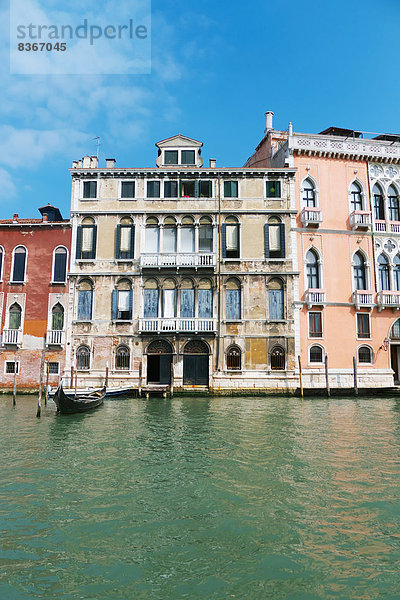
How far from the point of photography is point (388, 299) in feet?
64.4

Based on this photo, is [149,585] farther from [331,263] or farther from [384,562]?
[331,263]

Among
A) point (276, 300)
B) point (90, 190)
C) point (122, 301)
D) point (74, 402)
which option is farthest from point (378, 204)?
point (74, 402)

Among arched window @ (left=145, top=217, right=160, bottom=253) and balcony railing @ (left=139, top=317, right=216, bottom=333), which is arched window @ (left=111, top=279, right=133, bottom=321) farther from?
arched window @ (left=145, top=217, right=160, bottom=253)

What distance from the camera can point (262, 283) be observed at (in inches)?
753

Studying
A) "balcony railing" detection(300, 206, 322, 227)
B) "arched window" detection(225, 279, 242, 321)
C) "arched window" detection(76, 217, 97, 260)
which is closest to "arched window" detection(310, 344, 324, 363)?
"arched window" detection(225, 279, 242, 321)

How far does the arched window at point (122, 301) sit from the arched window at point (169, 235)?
7.45ft

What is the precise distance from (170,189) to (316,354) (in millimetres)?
9542

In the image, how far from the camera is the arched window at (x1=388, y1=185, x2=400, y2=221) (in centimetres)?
2067

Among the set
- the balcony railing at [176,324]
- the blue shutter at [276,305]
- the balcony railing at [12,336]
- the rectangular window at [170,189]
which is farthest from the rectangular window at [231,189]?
the balcony railing at [12,336]

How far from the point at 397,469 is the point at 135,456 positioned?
4.49 m

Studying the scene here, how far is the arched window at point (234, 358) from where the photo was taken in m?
18.7

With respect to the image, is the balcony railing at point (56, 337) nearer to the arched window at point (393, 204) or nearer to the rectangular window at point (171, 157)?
the rectangular window at point (171, 157)

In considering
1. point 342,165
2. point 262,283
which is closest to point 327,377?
point 262,283

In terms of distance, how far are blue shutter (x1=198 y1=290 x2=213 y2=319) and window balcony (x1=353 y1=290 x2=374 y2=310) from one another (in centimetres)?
633
